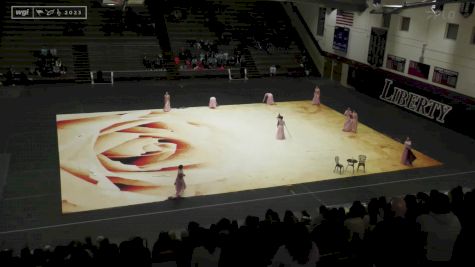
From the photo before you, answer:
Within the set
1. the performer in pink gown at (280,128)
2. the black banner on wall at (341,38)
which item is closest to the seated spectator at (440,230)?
the performer in pink gown at (280,128)

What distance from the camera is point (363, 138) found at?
18.4 m

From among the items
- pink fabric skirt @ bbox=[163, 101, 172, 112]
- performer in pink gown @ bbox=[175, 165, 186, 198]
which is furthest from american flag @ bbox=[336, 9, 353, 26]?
performer in pink gown @ bbox=[175, 165, 186, 198]

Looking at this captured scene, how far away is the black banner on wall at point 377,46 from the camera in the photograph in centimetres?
2582

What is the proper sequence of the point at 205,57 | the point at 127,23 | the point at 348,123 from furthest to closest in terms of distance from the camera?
the point at 127,23 < the point at 205,57 < the point at 348,123

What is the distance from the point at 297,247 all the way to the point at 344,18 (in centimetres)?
2483

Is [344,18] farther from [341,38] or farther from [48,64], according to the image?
[48,64]

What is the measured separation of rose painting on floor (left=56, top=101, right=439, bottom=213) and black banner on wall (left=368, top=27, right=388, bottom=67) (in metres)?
6.38

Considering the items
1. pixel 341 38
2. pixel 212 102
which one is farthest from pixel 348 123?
pixel 341 38

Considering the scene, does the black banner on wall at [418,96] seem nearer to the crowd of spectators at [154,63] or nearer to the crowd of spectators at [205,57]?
the crowd of spectators at [205,57]

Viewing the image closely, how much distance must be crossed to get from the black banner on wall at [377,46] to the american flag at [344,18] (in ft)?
7.32

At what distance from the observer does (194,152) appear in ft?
53.2

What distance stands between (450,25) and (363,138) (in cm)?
797

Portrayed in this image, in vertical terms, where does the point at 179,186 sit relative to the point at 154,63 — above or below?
below

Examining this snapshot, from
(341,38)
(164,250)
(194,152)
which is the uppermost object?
(341,38)
